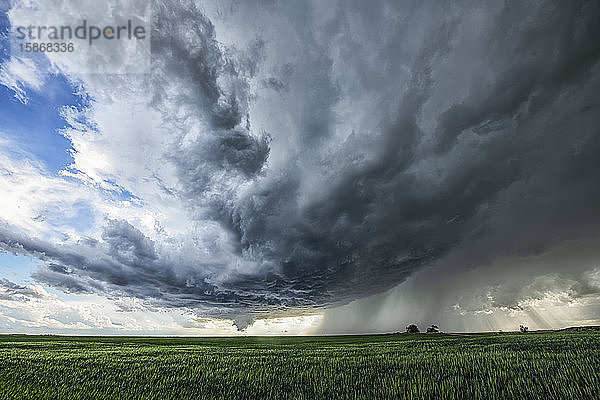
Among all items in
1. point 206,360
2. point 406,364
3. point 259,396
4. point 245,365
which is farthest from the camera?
point 206,360

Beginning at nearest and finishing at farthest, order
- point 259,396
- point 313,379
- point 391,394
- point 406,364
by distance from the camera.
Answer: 1. point 391,394
2. point 259,396
3. point 313,379
4. point 406,364

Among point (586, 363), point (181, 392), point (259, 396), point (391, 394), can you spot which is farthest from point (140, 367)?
point (586, 363)

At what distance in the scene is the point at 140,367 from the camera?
26.8m

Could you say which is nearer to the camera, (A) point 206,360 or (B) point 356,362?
(B) point 356,362

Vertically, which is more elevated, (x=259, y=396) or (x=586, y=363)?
(x=586, y=363)

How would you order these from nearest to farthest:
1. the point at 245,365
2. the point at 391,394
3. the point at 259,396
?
the point at 391,394 < the point at 259,396 < the point at 245,365

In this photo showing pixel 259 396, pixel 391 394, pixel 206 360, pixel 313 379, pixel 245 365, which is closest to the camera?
pixel 391 394

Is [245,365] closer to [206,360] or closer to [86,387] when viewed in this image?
[206,360]

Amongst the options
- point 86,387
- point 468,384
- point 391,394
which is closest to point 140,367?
point 86,387

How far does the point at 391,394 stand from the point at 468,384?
A: 182 inches

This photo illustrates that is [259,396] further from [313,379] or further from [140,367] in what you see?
[140,367]

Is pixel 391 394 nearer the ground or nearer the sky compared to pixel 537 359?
nearer the ground

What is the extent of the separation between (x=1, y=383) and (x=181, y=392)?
13.3m

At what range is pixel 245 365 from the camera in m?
26.6
